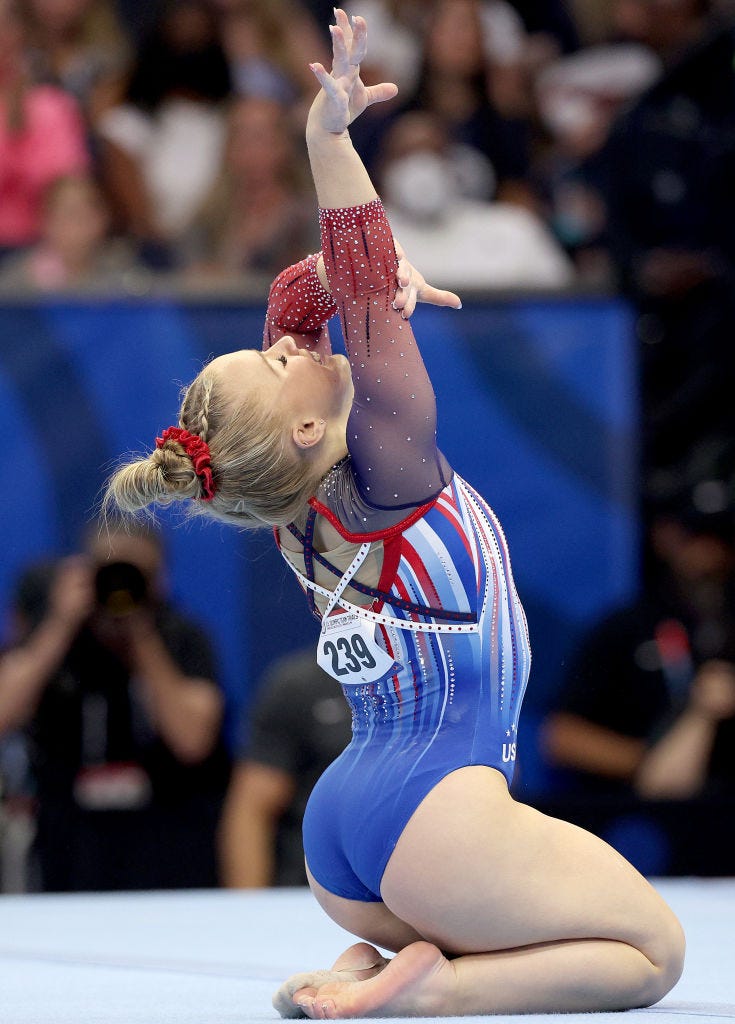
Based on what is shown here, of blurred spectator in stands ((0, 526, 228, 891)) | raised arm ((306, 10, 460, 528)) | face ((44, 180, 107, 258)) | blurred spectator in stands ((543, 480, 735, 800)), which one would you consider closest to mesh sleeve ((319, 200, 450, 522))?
raised arm ((306, 10, 460, 528))

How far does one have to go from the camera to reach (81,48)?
6.79 m

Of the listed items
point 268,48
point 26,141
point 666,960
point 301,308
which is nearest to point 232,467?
point 301,308

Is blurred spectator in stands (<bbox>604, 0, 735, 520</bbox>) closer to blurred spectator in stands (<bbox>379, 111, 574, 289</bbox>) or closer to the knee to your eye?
blurred spectator in stands (<bbox>379, 111, 574, 289</bbox>)

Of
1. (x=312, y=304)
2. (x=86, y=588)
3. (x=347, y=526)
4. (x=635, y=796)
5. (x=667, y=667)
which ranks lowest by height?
(x=635, y=796)

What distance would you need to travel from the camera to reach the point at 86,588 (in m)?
4.74

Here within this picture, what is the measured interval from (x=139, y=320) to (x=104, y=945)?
2293 mm

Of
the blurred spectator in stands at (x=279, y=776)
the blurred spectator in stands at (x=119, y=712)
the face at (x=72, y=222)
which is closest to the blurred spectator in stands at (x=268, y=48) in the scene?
the face at (x=72, y=222)

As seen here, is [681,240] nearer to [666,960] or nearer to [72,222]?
[72,222]

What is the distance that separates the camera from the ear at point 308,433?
2.32m

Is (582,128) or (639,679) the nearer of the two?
(639,679)

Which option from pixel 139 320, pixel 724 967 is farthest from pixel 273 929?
pixel 139 320

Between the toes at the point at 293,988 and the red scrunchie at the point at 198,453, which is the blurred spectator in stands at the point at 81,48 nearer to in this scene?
the red scrunchie at the point at 198,453

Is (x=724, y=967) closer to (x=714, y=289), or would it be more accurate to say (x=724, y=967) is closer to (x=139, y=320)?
(x=139, y=320)

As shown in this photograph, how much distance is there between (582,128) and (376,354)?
5.17m
